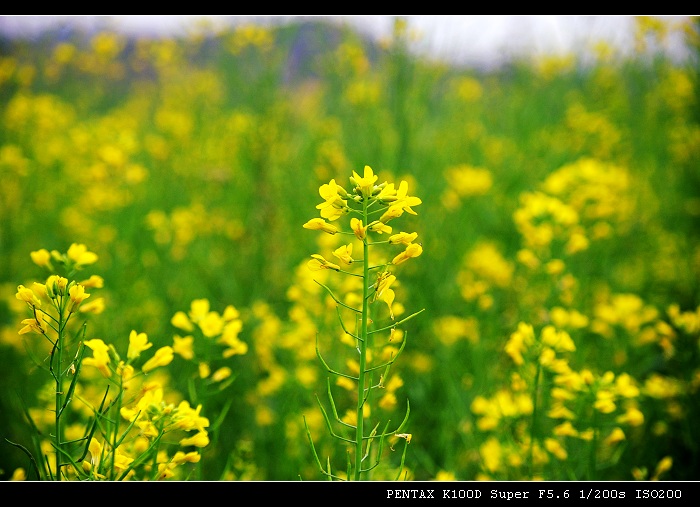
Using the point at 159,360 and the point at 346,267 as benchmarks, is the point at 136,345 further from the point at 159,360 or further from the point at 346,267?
the point at 346,267

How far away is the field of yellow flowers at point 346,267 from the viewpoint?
4.22ft

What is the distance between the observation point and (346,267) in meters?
2.21

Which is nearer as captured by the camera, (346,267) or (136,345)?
(136,345)

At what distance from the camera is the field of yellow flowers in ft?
4.22

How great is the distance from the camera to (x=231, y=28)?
10.5ft

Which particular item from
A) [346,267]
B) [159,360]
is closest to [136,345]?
[159,360]

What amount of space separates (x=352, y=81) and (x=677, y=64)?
190cm

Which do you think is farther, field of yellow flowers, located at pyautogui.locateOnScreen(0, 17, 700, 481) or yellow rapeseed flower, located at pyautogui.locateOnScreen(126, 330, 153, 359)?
field of yellow flowers, located at pyautogui.locateOnScreen(0, 17, 700, 481)

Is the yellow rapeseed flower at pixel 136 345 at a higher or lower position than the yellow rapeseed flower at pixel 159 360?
higher

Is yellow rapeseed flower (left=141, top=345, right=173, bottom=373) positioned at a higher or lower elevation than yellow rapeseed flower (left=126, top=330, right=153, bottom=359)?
lower

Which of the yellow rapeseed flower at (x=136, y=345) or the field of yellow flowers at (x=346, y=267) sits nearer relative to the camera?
the yellow rapeseed flower at (x=136, y=345)
